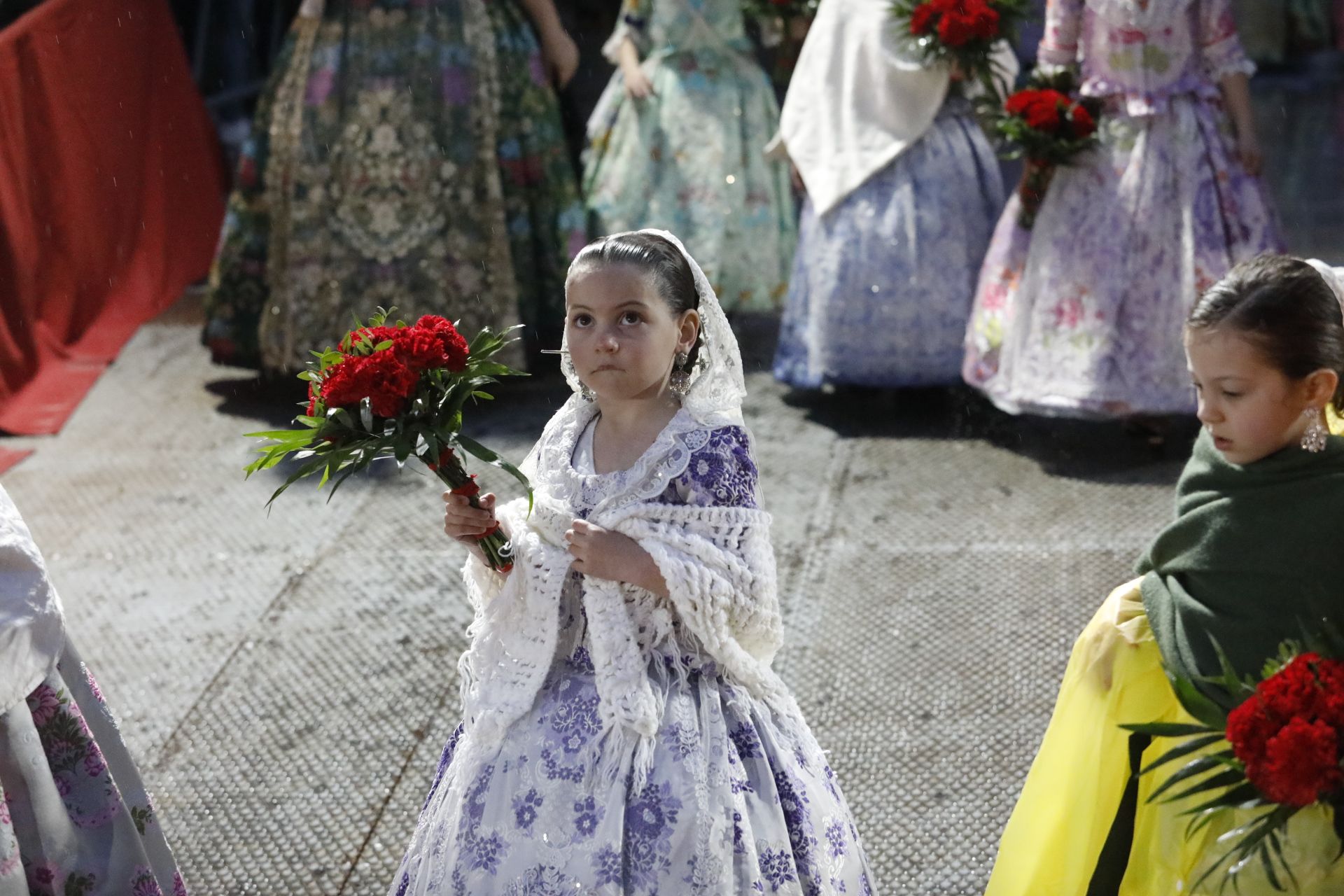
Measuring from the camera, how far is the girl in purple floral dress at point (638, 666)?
95.0 inches

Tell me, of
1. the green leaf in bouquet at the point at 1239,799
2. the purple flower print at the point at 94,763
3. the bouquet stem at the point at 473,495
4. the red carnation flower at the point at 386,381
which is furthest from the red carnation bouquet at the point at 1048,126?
the purple flower print at the point at 94,763

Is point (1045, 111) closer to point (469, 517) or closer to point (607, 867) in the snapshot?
point (469, 517)

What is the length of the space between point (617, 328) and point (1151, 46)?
305 centimetres

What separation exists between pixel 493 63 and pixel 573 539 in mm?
3932

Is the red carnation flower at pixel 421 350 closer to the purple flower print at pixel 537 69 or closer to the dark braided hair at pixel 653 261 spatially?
the dark braided hair at pixel 653 261

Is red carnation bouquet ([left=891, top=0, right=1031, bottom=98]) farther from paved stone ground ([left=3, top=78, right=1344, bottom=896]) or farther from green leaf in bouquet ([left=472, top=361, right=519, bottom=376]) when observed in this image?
green leaf in bouquet ([left=472, top=361, right=519, bottom=376])

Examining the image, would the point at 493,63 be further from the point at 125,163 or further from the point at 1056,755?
the point at 1056,755

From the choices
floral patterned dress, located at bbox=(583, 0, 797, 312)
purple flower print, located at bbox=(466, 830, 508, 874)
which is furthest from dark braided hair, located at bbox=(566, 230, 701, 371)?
floral patterned dress, located at bbox=(583, 0, 797, 312)

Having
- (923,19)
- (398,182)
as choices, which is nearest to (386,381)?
(923,19)

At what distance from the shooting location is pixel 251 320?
20.6 feet

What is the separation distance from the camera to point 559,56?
20.3 ft

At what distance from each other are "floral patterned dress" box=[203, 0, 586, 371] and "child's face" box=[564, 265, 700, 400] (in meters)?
3.60

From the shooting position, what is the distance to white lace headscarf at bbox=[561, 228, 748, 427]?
2625mm

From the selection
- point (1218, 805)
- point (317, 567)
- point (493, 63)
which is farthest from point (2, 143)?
point (1218, 805)
